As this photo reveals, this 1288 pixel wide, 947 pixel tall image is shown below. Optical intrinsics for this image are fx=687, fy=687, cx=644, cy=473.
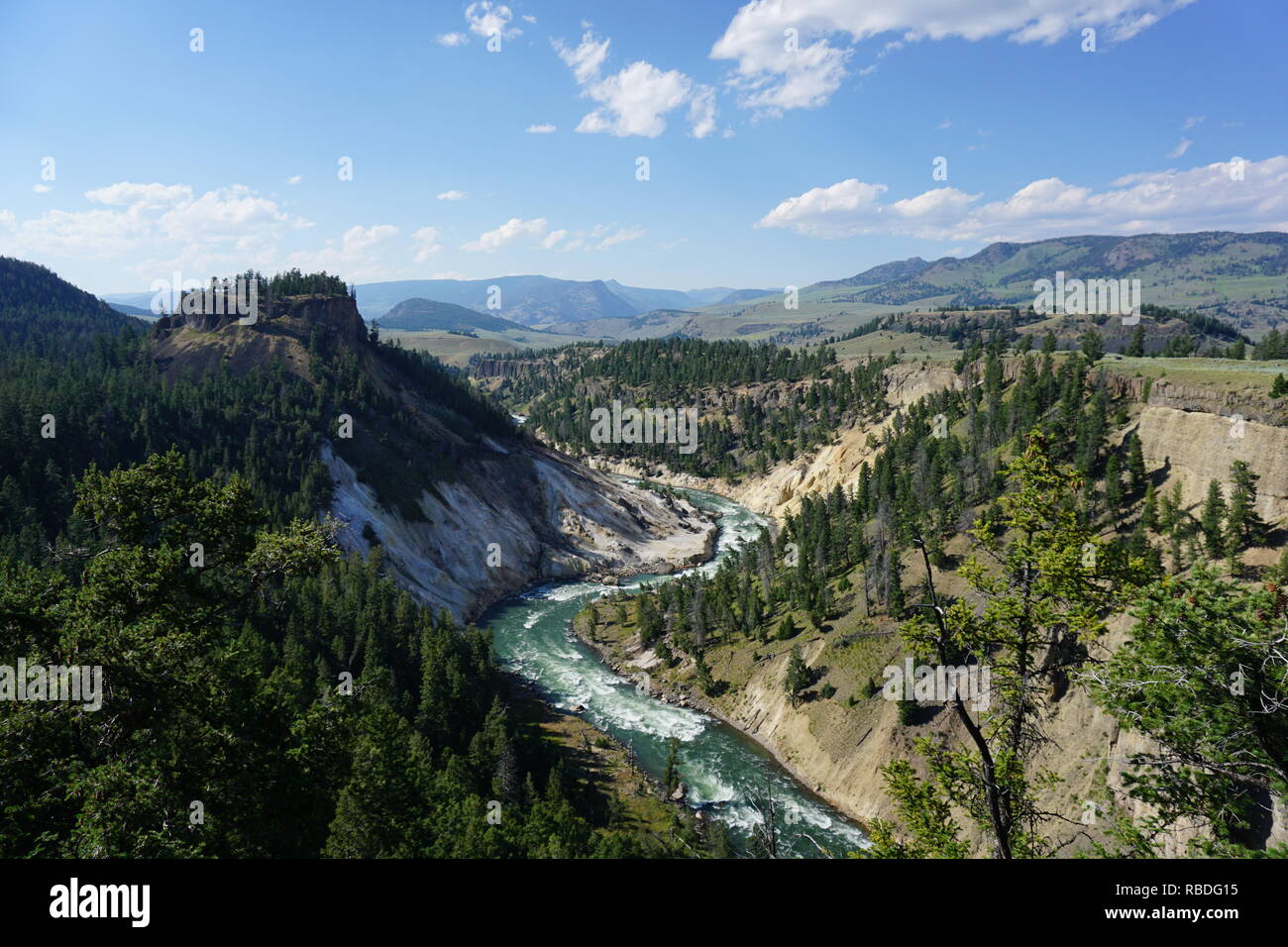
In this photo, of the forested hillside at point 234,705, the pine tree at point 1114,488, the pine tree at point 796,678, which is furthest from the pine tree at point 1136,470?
the forested hillside at point 234,705

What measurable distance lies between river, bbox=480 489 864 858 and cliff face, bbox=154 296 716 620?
7849 mm

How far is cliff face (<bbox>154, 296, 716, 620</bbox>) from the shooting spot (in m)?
87.8

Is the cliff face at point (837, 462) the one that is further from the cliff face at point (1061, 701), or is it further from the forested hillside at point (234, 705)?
the forested hillside at point (234, 705)

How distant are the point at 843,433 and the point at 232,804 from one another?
13617 centimetres

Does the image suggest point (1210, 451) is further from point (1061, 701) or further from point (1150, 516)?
point (1061, 701)

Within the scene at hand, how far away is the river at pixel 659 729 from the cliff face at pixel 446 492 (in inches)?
309

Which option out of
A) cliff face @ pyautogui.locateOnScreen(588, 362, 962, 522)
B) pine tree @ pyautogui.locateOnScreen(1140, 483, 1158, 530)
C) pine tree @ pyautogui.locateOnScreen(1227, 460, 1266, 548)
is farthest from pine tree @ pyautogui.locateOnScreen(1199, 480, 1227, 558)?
cliff face @ pyautogui.locateOnScreen(588, 362, 962, 522)

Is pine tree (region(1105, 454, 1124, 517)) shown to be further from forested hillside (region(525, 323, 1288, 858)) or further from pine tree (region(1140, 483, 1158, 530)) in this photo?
pine tree (region(1140, 483, 1158, 530))

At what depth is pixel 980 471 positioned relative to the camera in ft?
238

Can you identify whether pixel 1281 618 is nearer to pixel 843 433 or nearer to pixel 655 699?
pixel 655 699

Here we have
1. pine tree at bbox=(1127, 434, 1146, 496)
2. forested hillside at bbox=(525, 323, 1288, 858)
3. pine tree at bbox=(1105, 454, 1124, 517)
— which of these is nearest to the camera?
forested hillside at bbox=(525, 323, 1288, 858)

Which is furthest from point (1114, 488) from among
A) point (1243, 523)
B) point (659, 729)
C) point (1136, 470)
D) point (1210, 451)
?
point (659, 729)
